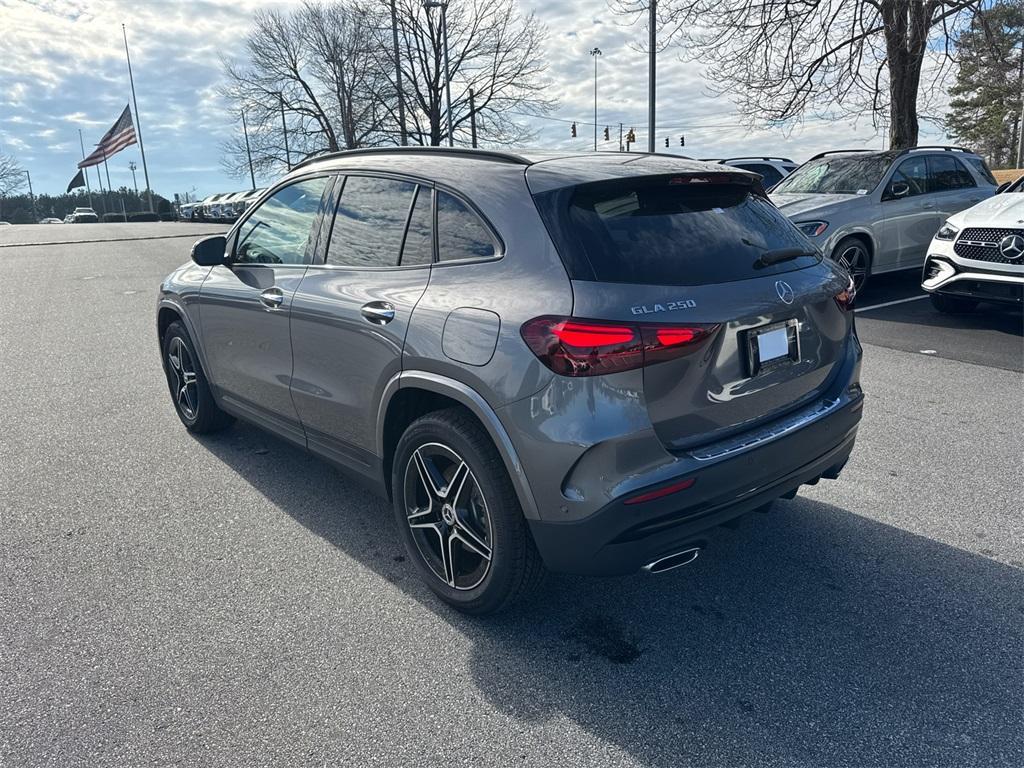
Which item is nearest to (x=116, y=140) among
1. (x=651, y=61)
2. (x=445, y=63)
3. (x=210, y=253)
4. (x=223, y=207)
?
(x=223, y=207)

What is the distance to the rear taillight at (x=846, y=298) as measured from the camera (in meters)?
3.07

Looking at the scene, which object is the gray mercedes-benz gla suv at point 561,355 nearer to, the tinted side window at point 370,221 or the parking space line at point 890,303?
the tinted side window at point 370,221

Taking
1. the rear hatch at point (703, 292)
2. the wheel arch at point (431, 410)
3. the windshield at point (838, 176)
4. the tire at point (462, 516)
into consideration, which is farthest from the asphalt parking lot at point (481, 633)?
the windshield at point (838, 176)

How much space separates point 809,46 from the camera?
571 inches

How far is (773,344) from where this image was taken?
272 cm

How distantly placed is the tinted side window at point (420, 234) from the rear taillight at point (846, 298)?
1638 millimetres

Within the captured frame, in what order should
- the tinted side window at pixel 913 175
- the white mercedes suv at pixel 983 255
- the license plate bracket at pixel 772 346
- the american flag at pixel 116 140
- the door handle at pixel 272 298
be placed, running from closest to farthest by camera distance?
1. the license plate bracket at pixel 772 346
2. the door handle at pixel 272 298
3. the white mercedes suv at pixel 983 255
4. the tinted side window at pixel 913 175
5. the american flag at pixel 116 140

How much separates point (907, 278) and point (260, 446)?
9.97 meters

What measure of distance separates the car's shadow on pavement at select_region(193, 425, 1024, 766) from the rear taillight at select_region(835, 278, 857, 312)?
42.7 inches

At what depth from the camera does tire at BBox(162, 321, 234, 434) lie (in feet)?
15.9

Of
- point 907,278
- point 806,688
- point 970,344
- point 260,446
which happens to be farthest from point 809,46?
point 806,688

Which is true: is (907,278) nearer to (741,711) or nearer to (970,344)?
(970,344)

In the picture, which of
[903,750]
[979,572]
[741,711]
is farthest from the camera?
[979,572]

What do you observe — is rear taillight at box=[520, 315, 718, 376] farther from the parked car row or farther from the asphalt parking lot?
the parked car row
